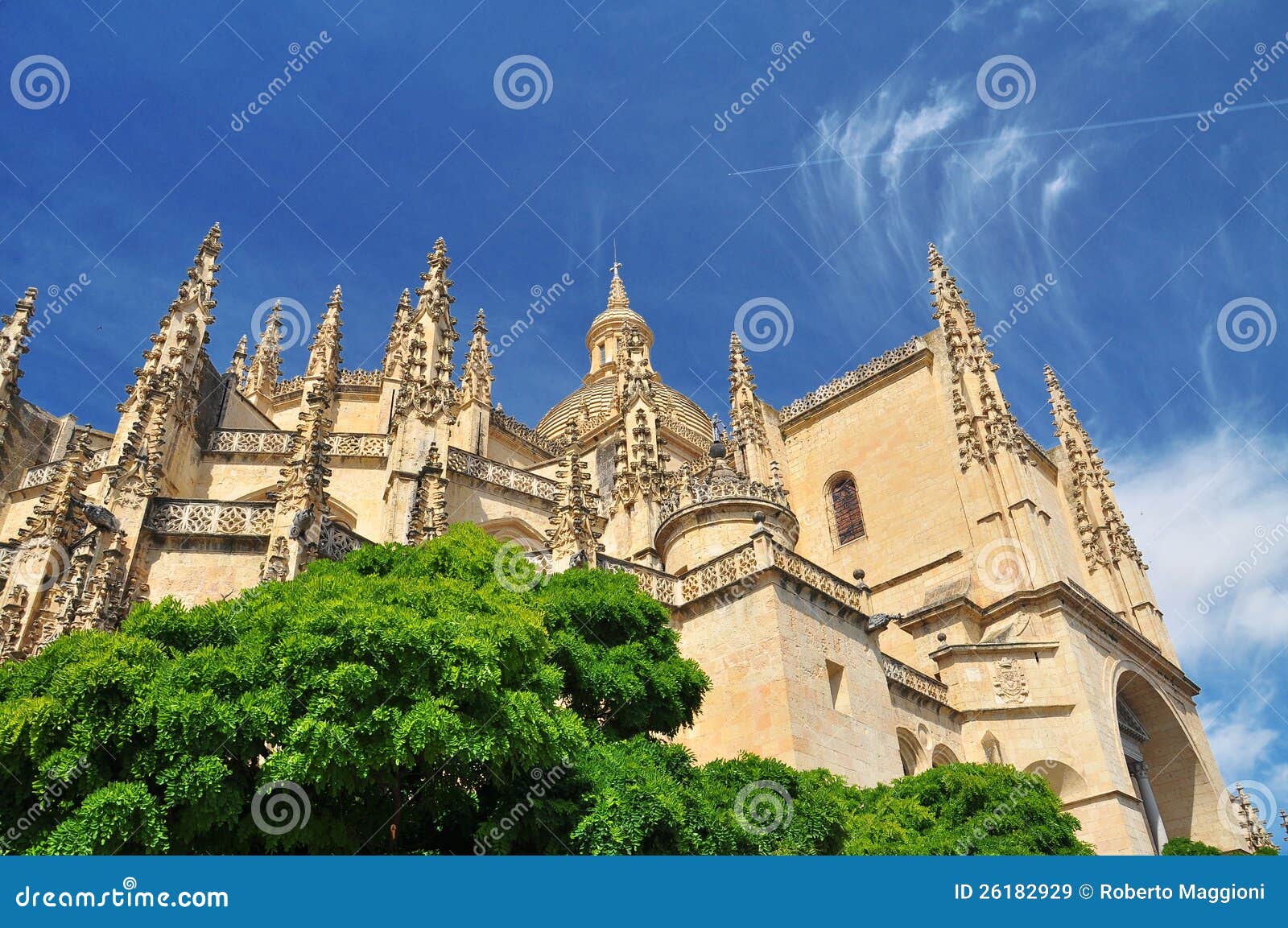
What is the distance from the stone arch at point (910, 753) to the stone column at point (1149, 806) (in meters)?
9.57

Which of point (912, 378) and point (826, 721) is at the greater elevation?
point (912, 378)

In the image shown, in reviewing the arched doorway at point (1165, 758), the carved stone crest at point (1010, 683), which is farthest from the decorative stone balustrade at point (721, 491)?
the arched doorway at point (1165, 758)

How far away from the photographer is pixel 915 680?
69.5ft

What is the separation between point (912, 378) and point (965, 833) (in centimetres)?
1832

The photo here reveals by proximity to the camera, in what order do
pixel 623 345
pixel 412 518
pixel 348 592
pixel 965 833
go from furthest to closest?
pixel 623 345 → pixel 412 518 → pixel 965 833 → pixel 348 592

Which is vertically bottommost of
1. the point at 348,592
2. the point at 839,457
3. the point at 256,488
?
the point at 348,592

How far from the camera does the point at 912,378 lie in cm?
3038

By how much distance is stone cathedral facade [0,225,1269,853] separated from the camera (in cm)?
1638

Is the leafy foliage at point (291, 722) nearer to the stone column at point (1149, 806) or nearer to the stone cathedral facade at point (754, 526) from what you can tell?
the stone cathedral facade at point (754, 526)

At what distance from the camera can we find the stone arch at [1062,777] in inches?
845

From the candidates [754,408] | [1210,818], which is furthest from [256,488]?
[1210,818]

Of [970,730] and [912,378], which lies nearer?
[970,730]

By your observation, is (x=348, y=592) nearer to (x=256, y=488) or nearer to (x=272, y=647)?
(x=272, y=647)

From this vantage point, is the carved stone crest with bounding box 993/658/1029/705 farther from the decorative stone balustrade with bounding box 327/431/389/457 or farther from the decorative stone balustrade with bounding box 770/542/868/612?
the decorative stone balustrade with bounding box 327/431/389/457
